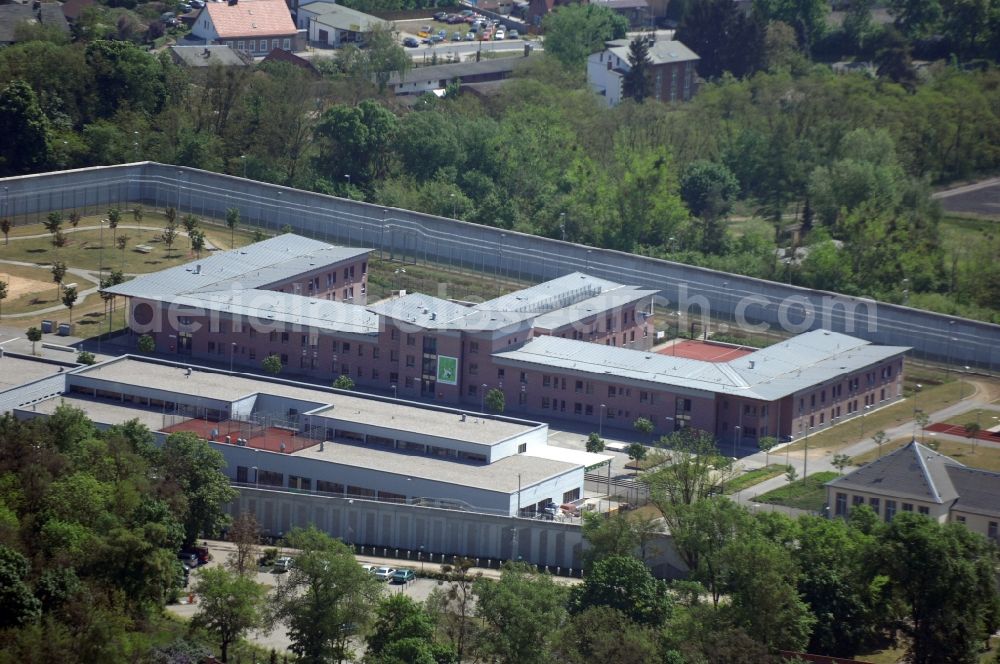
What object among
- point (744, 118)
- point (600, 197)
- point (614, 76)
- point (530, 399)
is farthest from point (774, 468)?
point (614, 76)

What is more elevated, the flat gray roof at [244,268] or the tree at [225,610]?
the flat gray roof at [244,268]

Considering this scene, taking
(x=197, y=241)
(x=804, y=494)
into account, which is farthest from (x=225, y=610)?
(x=197, y=241)

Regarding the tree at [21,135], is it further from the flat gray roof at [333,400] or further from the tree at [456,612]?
the tree at [456,612]

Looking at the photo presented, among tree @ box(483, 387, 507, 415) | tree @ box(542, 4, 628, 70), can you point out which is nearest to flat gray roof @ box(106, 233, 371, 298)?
tree @ box(483, 387, 507, 415)

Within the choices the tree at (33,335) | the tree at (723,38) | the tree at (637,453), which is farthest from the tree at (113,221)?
the tree at (723,38)

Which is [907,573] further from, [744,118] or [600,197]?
[744,118]

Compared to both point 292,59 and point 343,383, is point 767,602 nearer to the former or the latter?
point 343,383
